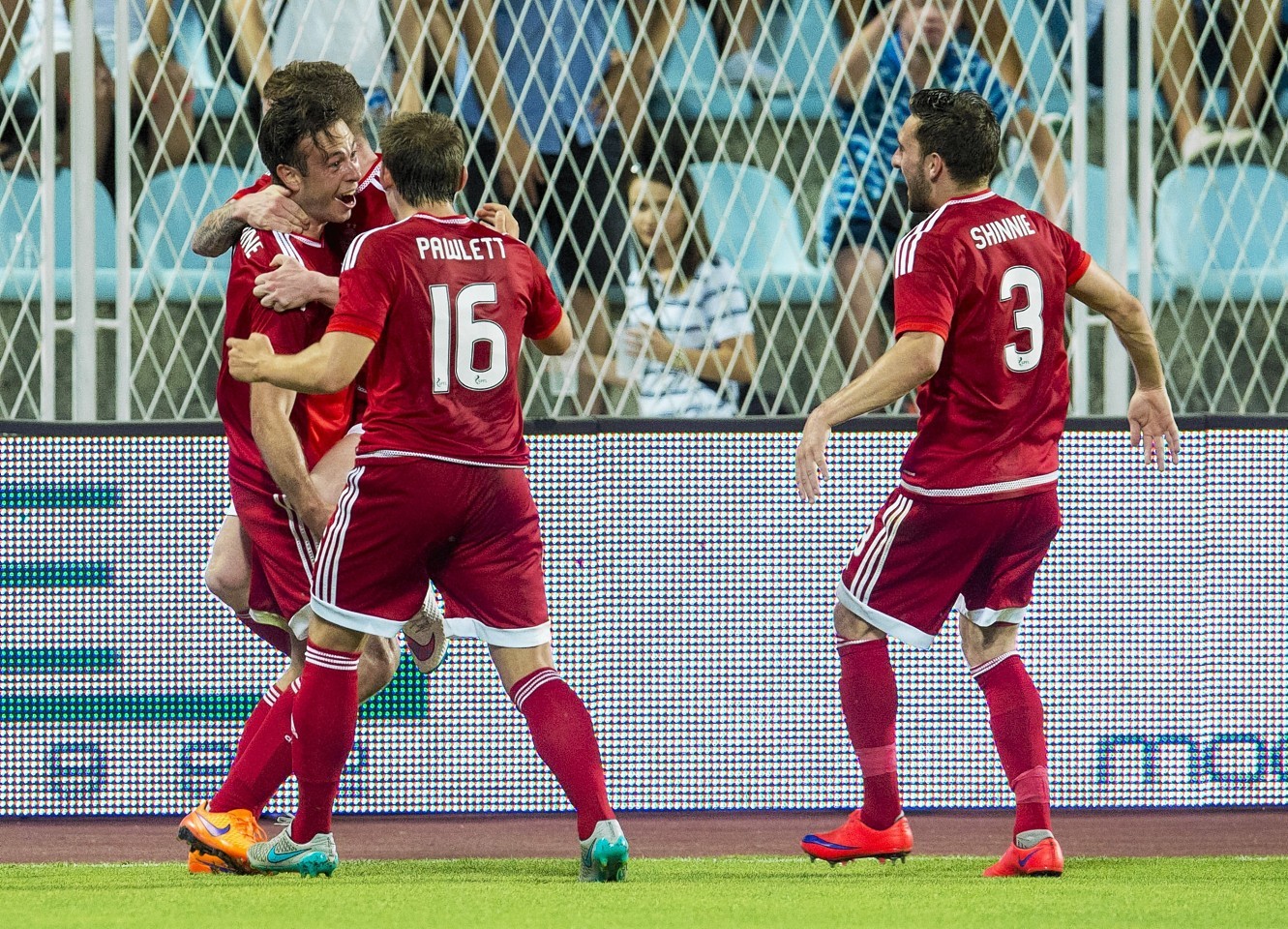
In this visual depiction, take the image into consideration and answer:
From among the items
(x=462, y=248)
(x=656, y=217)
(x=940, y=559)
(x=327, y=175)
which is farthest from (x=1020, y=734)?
(x=656, y=217)

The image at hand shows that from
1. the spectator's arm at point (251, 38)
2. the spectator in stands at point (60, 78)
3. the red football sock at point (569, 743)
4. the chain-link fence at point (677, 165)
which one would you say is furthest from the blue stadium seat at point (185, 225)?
the red football sock at point (569, 743)

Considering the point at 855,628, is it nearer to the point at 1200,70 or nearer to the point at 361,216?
the point at 361,216

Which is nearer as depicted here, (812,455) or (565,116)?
(812,455)

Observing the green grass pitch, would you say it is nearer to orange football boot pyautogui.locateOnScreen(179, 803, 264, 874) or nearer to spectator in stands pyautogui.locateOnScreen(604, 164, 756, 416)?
orange football boot pyautogui.locateOnScreen(179, 803, 264, 874)

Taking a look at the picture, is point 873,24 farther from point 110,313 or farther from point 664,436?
point 110,313

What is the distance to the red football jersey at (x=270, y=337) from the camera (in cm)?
376

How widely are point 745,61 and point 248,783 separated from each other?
3.07 m

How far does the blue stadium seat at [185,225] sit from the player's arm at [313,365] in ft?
6.82

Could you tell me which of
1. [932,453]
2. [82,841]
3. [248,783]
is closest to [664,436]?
[932,453]

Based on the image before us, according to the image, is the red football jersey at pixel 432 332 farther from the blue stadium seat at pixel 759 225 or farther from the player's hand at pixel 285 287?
the blue stadium seat at pixel 759 225

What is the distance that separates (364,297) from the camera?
346 cm

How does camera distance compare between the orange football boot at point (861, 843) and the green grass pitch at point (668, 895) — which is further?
the orange football boot at point (861, 843)

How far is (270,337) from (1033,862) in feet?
6.22

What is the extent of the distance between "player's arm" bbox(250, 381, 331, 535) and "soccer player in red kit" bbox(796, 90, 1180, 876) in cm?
113
